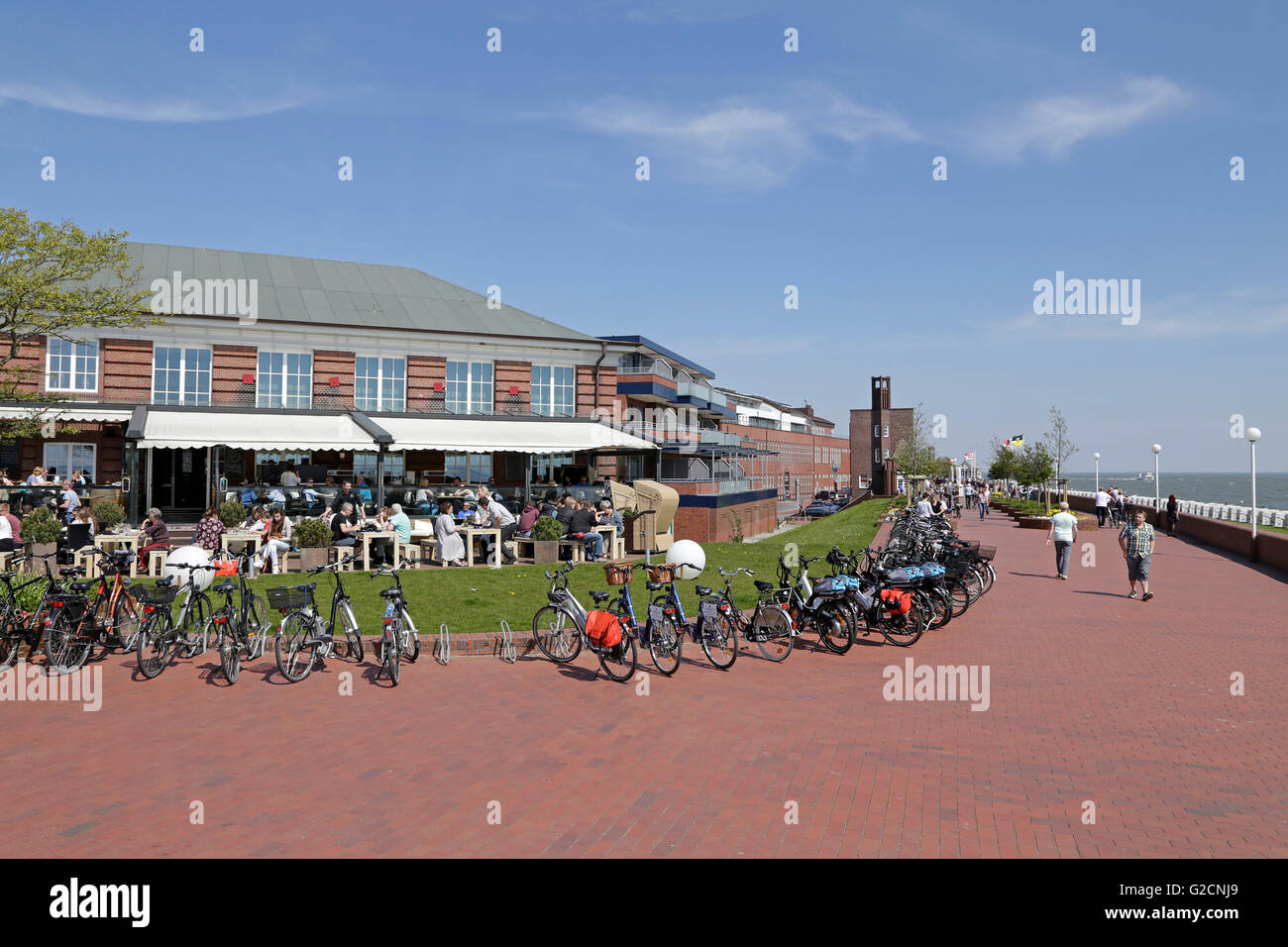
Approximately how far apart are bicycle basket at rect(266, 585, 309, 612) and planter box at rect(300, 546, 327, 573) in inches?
280

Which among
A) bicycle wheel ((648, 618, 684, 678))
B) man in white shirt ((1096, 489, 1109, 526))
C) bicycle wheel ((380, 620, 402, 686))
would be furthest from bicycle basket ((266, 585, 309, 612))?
man in white shirt ((1096, 489, 1109, 526))

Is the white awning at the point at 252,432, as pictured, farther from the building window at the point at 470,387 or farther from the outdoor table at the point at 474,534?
the building window at the point at 470,387

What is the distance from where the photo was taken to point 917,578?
11750mm

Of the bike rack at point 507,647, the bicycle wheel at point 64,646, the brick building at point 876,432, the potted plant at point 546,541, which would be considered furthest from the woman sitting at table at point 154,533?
the brick building at point 876,432

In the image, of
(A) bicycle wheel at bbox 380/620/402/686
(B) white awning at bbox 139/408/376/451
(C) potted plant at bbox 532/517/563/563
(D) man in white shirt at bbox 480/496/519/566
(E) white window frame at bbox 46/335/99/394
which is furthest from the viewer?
(E) white window frame at bbox 46/335/99/394

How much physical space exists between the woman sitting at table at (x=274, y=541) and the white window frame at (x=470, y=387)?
44.5ft

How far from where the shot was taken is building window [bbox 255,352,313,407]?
93.6 feet

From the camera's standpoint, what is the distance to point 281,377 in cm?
2872

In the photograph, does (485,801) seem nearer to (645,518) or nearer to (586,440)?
(645,518)

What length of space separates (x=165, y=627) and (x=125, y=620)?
46.6 inches

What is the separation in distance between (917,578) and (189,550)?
9760 mm

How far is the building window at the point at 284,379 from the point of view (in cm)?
2854

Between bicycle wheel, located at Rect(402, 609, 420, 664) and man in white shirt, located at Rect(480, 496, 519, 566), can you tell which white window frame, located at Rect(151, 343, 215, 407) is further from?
bicycle wheel, located at Rect(402, 609, 420, 664)
